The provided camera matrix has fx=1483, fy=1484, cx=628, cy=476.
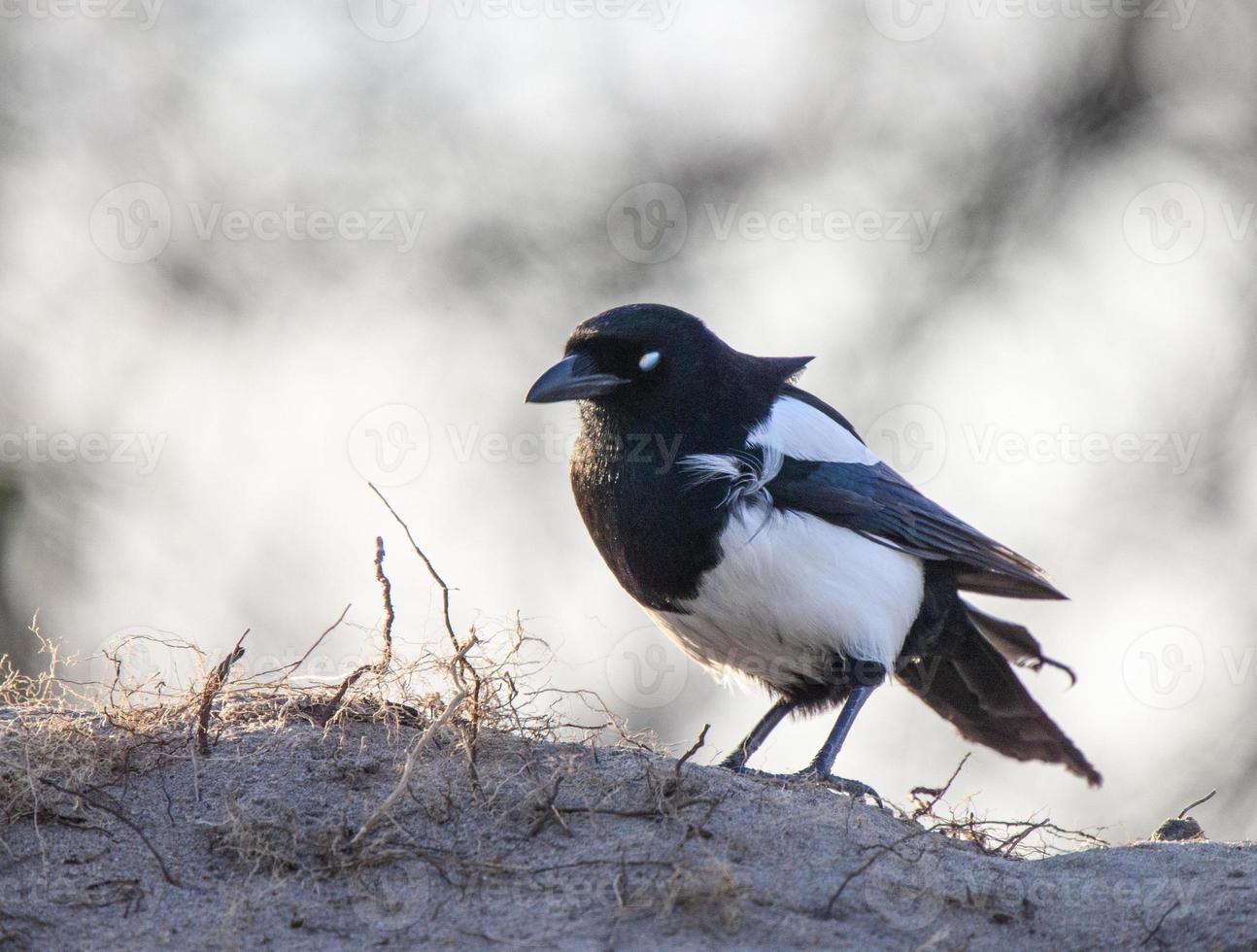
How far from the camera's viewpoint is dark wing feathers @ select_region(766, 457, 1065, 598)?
4559mm

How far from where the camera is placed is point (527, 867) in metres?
2.89

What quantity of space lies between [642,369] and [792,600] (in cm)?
84

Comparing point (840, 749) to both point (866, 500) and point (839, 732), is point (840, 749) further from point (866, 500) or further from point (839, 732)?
point (866, 500)

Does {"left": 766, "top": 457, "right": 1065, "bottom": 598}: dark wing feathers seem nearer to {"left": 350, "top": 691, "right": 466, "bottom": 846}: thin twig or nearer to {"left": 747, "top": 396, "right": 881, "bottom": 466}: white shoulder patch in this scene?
{"left": 747, "top": 396, "right": 881, "bottom": 466}: white shoulder patch

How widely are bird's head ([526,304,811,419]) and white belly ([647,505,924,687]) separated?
1.39 ft

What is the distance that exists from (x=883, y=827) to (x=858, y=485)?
165 cm

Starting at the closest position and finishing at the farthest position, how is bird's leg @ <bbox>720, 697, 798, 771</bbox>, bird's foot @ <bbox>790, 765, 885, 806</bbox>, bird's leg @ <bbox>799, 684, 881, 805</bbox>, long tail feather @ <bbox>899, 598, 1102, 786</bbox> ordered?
bird's foot @ <bbox>790, 765, 885, 806</bbox>, bird's leg @ <bbox>799, 684, 881, 805</bbox>, bird's leg @ <bbox>720, 697, 798, 771</bbox>, long tail feather @ <bbox>899, 598, 1102, 786</bbox>

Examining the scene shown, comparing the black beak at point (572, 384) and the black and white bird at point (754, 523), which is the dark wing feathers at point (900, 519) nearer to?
the black and white bird at point (754, 523)

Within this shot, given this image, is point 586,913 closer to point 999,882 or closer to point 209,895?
point 209,895

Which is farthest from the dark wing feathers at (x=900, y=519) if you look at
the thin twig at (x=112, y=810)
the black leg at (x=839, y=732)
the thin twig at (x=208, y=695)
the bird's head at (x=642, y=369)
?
the thin twig at (x=112, y=810)

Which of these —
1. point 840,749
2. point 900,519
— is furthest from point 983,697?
point 840,749

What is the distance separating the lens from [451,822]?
306 cm

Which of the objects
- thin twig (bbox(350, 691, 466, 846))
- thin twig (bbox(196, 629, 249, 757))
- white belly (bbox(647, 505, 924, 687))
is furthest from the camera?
white belly (bbox(647, 505, 924, 687))

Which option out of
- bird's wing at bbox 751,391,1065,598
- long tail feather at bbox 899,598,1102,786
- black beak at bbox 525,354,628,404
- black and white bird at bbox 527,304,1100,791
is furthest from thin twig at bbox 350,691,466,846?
long tail feather at bbox 899,598,1102,786
